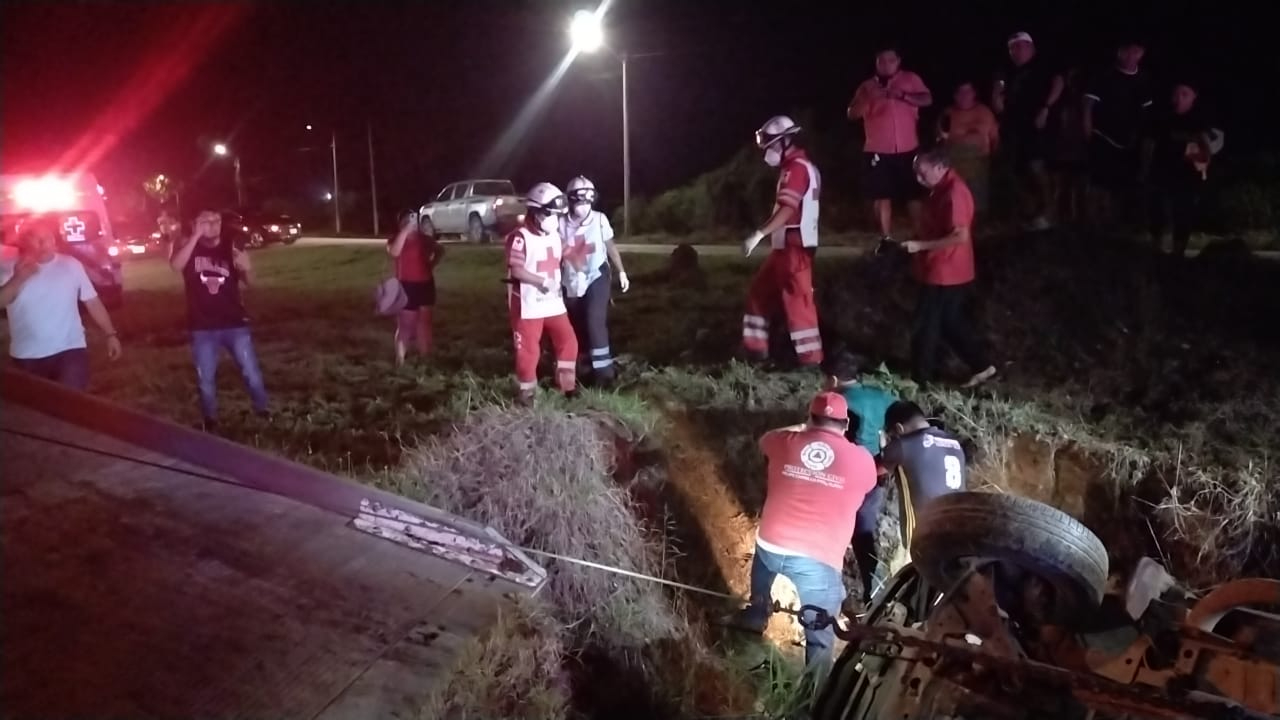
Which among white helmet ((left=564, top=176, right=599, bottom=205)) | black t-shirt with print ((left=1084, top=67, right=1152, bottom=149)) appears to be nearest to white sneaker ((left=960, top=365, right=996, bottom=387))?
black t-shirt with print ((left=1084, top=67, right=1152, bottom=149))

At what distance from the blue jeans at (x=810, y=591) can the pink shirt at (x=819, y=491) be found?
51 mm

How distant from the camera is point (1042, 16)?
16641 millimetres

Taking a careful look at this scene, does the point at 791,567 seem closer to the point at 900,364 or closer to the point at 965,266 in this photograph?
the point at 965,266

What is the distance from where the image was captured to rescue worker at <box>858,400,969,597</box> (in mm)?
5371

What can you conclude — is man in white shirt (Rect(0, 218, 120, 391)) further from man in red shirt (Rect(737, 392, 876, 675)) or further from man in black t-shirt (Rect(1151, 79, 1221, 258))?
man in black t-shirt (Rect(1151, 79, 1221, 258))

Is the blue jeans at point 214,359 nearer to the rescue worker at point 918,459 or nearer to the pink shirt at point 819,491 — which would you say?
the pink shirt at point 819,491

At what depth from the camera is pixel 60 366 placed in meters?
6.46

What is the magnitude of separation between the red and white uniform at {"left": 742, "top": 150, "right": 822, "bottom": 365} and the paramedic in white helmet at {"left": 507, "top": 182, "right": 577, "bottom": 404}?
1.46m

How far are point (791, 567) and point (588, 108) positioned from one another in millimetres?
20468

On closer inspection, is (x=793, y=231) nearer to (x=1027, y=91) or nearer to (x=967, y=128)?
(x=967, y=128)

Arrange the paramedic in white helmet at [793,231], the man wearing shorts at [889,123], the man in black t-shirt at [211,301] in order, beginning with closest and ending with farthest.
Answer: the man in black t-shirt at [211,301], the paramedic in white helmet at [793,231], the man wearing shorts at [889,123]

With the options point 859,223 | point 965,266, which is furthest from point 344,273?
point 965,266

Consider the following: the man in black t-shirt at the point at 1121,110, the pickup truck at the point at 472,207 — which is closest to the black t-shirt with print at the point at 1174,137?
the man in black t-shirt at the point at 1121,110

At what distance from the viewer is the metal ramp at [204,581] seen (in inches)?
149
